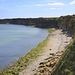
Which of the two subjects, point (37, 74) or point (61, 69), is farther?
point (37, 74)

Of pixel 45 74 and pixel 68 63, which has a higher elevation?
pixel 68 63

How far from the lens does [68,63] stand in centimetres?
1063

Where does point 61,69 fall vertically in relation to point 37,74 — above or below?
above

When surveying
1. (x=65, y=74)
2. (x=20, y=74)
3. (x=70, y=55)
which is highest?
(x=70, y=55)

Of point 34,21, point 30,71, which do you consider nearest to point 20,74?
point 30,71

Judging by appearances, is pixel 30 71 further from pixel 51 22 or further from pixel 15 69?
pixel 51 22

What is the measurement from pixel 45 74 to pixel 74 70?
8025mm

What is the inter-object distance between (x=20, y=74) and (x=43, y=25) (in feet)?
465

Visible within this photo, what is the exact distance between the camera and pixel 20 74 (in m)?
19.3

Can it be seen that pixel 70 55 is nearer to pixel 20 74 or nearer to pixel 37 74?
pixel 37 74

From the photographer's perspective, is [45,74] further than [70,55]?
Yes

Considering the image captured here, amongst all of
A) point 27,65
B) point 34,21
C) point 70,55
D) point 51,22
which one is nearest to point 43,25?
point 51,22

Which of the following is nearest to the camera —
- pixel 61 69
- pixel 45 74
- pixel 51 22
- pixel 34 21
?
pixel 61 69

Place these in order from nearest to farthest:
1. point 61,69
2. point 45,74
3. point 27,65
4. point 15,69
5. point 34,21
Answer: point 61,69, point 45,74, point 15,69, point 27,65, point 34,21
